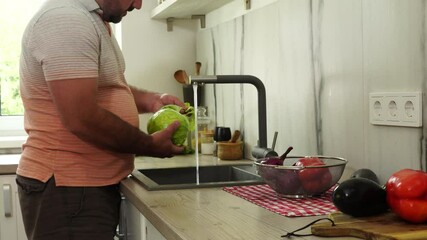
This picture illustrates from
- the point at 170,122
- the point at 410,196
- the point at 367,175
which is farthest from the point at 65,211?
the point at 410,196

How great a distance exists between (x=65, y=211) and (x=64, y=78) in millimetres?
386

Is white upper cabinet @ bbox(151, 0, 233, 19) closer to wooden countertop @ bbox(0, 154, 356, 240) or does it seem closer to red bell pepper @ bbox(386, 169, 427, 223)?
wooden countertop @ bbox(0, 154, 356, 240)

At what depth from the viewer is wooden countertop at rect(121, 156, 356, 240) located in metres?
1.03

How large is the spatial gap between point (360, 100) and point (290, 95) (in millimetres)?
442

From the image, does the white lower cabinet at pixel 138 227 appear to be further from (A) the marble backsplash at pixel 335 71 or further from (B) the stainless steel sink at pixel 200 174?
(A) the marble backsplash at pixel 335 71

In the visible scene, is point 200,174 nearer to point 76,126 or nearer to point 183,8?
point 76,126

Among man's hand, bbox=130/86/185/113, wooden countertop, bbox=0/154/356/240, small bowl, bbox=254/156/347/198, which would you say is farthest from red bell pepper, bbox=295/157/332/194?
man's hand, bbox=130/86/185/113

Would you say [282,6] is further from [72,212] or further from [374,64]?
[72,212]

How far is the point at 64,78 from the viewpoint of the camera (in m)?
1.45

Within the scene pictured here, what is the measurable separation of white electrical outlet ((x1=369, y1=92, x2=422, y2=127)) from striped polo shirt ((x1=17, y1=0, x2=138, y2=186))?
2.27 ft

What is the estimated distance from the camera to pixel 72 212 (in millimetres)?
1604

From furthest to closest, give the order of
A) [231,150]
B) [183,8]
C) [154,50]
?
[154,50], [183,8], [231,150]

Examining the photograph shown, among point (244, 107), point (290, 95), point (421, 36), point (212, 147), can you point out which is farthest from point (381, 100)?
point (212, 147)

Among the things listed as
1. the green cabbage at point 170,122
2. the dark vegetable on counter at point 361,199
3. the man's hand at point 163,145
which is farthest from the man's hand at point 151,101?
the dark vegetable on counter at point 361,199
